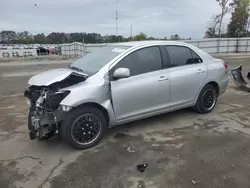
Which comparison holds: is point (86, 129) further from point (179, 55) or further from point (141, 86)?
point (179, 55)

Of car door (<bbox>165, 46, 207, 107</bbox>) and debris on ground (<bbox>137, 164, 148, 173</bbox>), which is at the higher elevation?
car door (<bbox>165, 46, 207, 107</bbox>)

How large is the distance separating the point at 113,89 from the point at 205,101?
96.3 inches

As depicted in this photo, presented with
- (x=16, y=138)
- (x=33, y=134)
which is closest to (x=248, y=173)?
(x=33, y=134)

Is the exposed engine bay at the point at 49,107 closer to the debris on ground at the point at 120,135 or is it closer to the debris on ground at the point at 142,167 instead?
the debris on ground at the point at 120,135

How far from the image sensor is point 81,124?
12.3ft

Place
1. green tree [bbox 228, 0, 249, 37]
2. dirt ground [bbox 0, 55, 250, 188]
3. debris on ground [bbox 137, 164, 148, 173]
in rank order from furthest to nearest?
green tree [bbox 228, 0, 249, 37]
debris on ground [bbox 137, 164, 148, 173]
dirt ground [bbox 0, 55, 250, 188]

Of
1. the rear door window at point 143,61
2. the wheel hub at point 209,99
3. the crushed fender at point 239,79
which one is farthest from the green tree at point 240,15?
the rear door window at point 143,61

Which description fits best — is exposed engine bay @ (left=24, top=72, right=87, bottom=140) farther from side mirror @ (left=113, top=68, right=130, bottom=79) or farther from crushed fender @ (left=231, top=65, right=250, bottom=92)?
crushed fender @ (left=231, top=65, right=250, bottom=92)

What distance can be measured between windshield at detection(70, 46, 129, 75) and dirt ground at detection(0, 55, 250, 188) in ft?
4.09

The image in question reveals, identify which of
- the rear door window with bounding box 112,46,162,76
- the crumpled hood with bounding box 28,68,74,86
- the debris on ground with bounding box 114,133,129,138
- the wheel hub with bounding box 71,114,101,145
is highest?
the rear door window with bounding box 112,46,162,76

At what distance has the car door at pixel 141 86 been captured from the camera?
4.00 m

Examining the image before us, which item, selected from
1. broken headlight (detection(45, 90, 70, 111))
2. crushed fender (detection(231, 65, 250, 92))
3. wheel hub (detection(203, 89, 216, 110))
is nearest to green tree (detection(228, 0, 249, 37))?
crushed fender (detection(231, 65, 250, 92))

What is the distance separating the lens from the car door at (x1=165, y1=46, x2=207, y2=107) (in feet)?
15.3

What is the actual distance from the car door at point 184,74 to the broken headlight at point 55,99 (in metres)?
2.03
